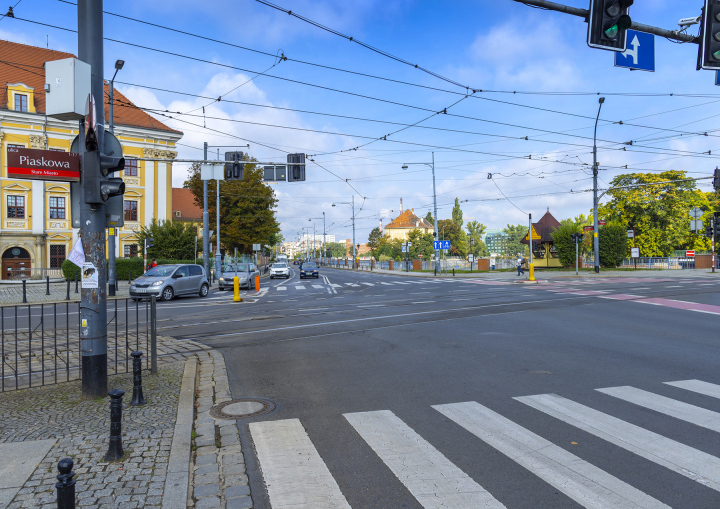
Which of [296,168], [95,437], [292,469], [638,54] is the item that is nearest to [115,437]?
[95,437]

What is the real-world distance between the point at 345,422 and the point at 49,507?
106 inches

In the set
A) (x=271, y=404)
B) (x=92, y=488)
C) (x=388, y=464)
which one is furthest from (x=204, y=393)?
(x=388, y=464)

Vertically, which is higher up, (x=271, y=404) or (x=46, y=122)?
(x=46, y=122)

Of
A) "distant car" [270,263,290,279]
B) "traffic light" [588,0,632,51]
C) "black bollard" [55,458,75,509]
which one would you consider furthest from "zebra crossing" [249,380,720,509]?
"distant car" [270,263,290,279]

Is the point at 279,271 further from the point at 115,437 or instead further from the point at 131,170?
the point at 115,437

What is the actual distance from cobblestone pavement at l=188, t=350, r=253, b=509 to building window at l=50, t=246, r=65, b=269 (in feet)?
141

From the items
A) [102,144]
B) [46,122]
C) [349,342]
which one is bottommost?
[349,342]

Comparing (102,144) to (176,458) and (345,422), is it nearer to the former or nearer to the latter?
(176,458)

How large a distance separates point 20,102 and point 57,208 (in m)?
8.69

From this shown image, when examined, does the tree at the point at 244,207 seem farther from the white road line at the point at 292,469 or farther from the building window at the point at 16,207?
the white road line at the point at 292,469

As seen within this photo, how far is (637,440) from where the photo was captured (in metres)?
4.65

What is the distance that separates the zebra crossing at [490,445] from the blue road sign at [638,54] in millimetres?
5501

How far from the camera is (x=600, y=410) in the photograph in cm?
554

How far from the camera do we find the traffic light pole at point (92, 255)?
589 centimetres
